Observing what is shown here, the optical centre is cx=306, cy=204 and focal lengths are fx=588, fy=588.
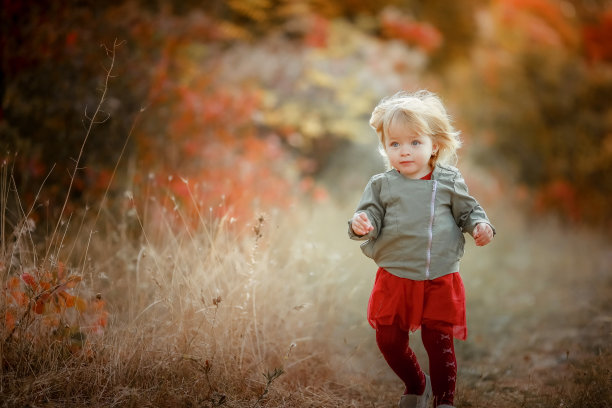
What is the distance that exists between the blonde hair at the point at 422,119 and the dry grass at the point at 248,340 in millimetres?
903

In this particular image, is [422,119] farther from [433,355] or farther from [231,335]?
[231,335]

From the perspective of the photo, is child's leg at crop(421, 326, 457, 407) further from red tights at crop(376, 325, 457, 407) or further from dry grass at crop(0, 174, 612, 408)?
dry grass at crop(0, 174, 612, 408)

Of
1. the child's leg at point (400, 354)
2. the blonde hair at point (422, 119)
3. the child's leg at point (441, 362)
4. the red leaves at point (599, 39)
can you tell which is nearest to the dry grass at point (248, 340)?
the child's leg at point (400, 354)

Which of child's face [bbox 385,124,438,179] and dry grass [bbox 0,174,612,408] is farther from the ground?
child's face [bbox 385,124,438,179]

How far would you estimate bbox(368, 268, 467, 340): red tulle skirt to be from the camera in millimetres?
2748

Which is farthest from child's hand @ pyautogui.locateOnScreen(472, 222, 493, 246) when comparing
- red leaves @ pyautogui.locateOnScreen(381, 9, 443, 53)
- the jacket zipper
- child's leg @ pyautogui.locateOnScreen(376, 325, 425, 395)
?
red leaves @ pyautogui.locateOnScreen(381, 9, 443, 53)

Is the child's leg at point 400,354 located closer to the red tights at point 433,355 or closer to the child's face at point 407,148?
the red tights at point 433,355

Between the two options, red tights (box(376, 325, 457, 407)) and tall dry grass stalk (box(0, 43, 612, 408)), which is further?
tall dry grass stalk (box(0, 43, 612, 408))

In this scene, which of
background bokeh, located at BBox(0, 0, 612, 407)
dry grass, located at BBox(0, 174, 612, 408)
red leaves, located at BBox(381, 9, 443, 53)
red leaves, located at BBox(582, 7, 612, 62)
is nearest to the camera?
dry grass, located at BBox(0, 174, 612, 408)

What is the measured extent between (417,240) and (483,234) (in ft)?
0.98

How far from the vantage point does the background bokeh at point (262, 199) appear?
310 centimetres

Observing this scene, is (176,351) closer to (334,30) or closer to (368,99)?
(368,99)

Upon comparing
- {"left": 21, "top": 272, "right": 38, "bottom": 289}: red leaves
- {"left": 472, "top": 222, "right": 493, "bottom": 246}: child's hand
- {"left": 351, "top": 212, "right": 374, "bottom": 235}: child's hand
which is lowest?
{"left": 21, "top": 272, "right": 38, "bottom": 289}: red leaves

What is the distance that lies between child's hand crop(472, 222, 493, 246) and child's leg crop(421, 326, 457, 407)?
1.56 feet
